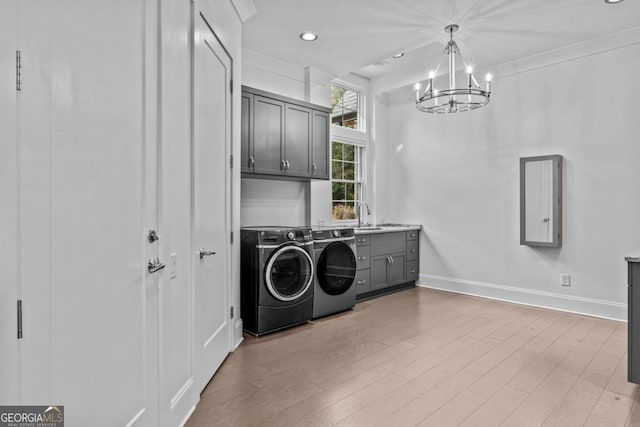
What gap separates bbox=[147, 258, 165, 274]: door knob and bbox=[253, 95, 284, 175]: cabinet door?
2.21 m

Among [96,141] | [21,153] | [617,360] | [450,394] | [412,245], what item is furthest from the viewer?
[412,245]

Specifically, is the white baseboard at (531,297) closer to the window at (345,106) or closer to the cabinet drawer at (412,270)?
the cabinet drawer at (412,270)

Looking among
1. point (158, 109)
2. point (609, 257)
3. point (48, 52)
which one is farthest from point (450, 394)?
point (609, 257)

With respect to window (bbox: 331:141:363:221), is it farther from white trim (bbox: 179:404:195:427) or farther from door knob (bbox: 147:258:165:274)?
door knob (bbox: 147:258:165:274)

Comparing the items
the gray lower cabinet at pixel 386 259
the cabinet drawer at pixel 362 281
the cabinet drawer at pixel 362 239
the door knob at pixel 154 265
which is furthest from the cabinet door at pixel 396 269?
the door knob at pixel 154 265

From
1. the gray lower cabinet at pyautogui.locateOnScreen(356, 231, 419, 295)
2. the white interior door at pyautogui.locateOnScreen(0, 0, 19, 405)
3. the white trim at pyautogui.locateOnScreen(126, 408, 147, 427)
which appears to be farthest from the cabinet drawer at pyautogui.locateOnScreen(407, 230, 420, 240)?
the white interior door at pyautogui.locateOnScreen(0, 0, 19, 405)

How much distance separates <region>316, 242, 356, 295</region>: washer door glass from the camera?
394 centimetres

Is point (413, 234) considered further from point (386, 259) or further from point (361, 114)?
point (361, 114)

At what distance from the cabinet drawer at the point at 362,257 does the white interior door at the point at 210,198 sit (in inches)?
78.5

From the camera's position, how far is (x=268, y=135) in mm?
3920

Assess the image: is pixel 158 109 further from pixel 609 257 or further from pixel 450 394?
pixel 609 257

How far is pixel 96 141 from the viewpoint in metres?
1.29

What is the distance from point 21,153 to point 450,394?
244cm

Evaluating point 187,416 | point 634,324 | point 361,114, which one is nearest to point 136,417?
point 187,416
